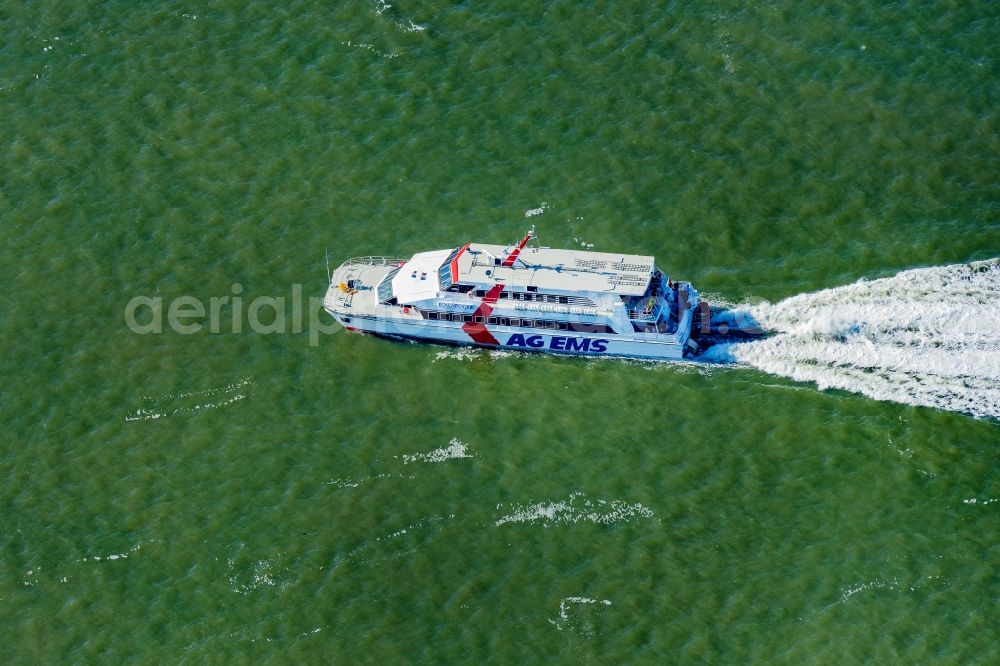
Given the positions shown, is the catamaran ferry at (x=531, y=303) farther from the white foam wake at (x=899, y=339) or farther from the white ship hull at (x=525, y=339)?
the white foam wake at (x=899, y=339)

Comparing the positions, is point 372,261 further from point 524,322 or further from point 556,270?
point 556,270

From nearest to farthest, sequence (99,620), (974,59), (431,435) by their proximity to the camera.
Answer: (99,620) < (431,435) < (974,59)

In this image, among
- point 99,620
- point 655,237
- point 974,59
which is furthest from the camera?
point 974,59

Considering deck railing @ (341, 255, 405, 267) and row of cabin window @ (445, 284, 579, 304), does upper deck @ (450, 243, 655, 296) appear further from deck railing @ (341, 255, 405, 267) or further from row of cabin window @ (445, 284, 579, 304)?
deck railing @ (341, 255, 405, 267)

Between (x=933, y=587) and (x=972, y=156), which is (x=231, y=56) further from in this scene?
(x=933, y=587)

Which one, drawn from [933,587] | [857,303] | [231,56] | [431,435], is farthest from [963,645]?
[231,56]

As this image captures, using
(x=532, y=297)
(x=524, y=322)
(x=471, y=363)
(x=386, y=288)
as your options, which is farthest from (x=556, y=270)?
(x=386, y=288)

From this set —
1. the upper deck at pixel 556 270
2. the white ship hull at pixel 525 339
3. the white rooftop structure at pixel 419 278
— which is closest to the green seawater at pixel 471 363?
the white ship hull at pixel 525 339
